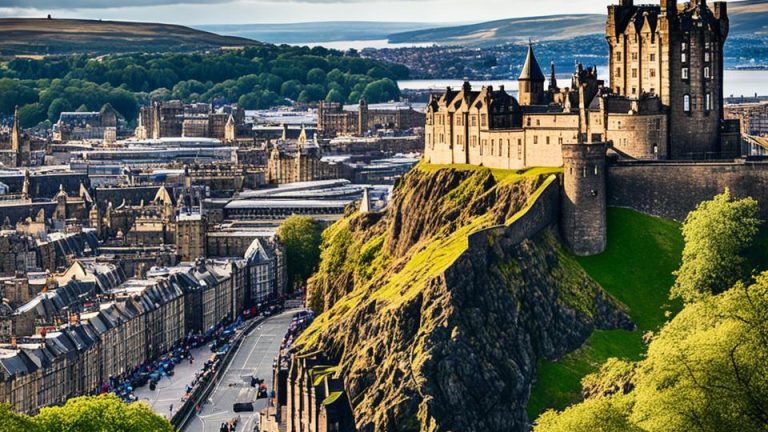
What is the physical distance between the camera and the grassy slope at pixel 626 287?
115 metres

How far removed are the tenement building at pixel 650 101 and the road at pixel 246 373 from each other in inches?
837

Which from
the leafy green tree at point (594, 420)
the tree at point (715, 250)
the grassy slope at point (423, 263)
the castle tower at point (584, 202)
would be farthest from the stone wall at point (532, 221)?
the leafy green tree at point (594, 420)

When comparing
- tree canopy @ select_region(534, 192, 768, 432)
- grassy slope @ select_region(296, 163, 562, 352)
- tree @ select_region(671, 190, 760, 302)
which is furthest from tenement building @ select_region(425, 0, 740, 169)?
tree canopy @ select_region(534, 192, 768, 432)

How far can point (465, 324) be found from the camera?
117500mm

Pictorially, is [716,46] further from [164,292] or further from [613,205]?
[164,292]

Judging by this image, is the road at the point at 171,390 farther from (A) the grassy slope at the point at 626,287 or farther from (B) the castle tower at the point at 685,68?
(B) the castle tower at the point at 685,68

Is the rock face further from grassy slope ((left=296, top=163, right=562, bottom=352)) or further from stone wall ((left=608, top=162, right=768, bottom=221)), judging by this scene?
stone wall ((left=608, top=162, right=768, bottom=221))

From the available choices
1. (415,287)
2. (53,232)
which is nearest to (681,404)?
(415,287)

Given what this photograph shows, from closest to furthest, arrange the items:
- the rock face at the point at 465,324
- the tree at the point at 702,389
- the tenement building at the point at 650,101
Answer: the tree at the point at 702,389 < the rock face at the point at 465,324 < the tenement building at the point at 650,101

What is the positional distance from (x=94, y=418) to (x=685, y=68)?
4877 centimetres

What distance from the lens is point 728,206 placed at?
4803 inches

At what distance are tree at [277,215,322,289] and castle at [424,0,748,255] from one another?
159 feet

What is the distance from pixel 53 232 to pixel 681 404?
11516cm

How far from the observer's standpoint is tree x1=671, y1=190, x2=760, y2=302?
4692 inches
